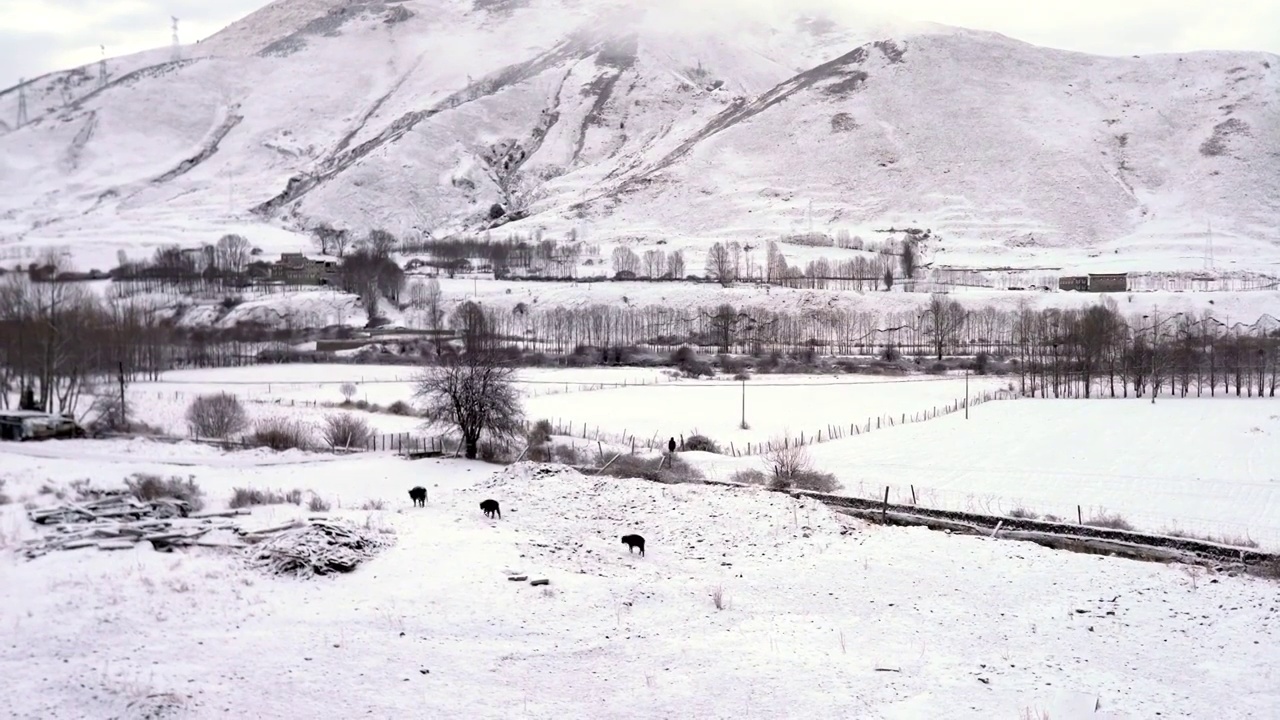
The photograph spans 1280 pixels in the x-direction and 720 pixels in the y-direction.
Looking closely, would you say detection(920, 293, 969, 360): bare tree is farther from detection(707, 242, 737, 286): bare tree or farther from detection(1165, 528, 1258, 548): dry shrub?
detection(1165, 528, 1258, 548): dry shrub

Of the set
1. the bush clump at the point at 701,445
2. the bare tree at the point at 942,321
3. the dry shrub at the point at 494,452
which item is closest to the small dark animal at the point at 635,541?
the dry shrub at the point at 494,452

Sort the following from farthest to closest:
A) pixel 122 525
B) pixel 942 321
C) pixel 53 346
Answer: pixel 942 321
pixel 53 346
pixel 122 525

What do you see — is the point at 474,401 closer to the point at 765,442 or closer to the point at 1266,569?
the point at 765,442

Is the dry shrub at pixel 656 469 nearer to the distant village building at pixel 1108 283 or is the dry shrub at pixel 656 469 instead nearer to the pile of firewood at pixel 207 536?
the pile of firewood at pixel 207 536

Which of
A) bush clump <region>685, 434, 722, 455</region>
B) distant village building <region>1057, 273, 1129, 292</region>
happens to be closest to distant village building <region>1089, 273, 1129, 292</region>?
distant village building <region>1057, 273, 1129, 292</region>

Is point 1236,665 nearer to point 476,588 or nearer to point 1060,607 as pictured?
point 1060,607

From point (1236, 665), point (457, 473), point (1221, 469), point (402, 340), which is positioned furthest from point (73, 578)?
point (402, 340)

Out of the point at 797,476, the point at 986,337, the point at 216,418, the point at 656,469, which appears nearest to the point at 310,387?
the point at 216,418
